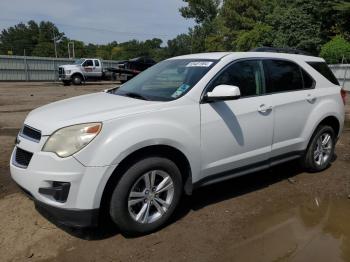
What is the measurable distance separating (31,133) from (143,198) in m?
1.23

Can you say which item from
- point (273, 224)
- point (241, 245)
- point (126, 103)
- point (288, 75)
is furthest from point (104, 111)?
point (288, 75)

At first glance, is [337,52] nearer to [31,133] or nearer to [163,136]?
[163,136]

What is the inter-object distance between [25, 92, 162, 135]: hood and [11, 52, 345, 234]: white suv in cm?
1

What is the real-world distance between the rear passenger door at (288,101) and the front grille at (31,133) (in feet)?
→ 8.80

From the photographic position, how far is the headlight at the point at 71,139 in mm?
3361

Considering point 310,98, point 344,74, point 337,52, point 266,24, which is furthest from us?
point 266,24

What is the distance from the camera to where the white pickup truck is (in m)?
26.5

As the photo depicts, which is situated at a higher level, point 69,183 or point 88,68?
point 88,68

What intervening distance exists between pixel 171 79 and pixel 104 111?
3.57 feet

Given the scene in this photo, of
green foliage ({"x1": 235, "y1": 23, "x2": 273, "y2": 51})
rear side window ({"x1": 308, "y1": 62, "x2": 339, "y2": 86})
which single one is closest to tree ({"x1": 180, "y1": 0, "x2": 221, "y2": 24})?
green foliage ({"x1": 235, "y1": 23, "x2": 273, "y2": 51})

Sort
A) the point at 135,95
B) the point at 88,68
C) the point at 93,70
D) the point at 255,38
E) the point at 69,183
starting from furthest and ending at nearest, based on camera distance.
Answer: the point at 255,38 → the point at 93,70 → the point at 88,68 → the point at 135,95 → the point at 69,183

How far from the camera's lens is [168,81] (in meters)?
4.44

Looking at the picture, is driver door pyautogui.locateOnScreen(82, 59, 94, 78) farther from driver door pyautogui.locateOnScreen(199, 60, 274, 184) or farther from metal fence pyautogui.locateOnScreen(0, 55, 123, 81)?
driver door pyautogui.locateOnScreen(199, 60, 274, 184)

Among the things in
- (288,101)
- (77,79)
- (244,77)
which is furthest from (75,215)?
(77,79)
